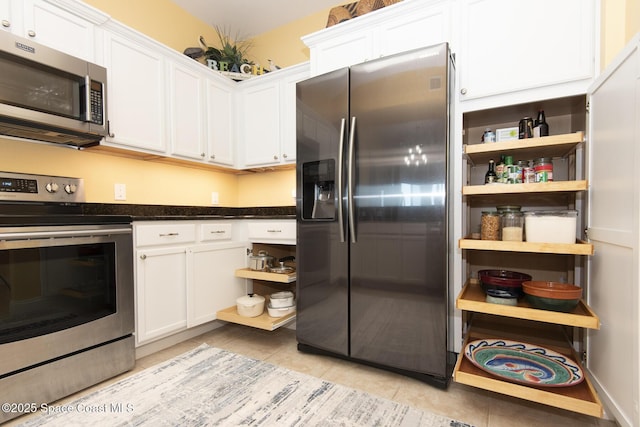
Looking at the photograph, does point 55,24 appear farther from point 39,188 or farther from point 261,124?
point 261,124

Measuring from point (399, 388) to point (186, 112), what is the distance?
97.5 inches

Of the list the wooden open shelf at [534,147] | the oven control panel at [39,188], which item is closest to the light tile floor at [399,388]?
the oven control panel at [39,188]

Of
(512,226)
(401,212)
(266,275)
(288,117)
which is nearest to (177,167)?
(288,117)

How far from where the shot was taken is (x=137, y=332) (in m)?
1.88

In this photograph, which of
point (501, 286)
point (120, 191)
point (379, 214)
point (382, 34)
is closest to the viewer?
point (501, 286)

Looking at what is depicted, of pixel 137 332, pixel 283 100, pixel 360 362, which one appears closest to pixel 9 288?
pixel 137 332

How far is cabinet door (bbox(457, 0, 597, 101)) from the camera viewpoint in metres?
1.52

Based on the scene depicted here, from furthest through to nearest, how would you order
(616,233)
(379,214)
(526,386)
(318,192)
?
(318,192) < (379,214) < (526,386) < (616,233)

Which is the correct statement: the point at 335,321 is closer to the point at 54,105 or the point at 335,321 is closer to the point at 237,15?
the point at 54,105

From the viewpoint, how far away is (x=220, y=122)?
2754 mm

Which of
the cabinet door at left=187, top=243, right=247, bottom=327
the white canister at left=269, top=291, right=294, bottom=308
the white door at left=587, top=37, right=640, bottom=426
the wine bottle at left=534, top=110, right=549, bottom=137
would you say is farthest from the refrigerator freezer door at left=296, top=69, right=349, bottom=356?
the white door at left=587, top=37, right=640, bottom=426

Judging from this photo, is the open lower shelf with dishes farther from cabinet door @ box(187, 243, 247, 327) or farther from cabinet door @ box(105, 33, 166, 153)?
cabinet door @ box(105, 33, 166, 153)

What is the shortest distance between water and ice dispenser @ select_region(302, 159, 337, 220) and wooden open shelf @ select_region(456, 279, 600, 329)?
36.4 inches

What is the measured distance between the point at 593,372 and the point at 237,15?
12.2ft
